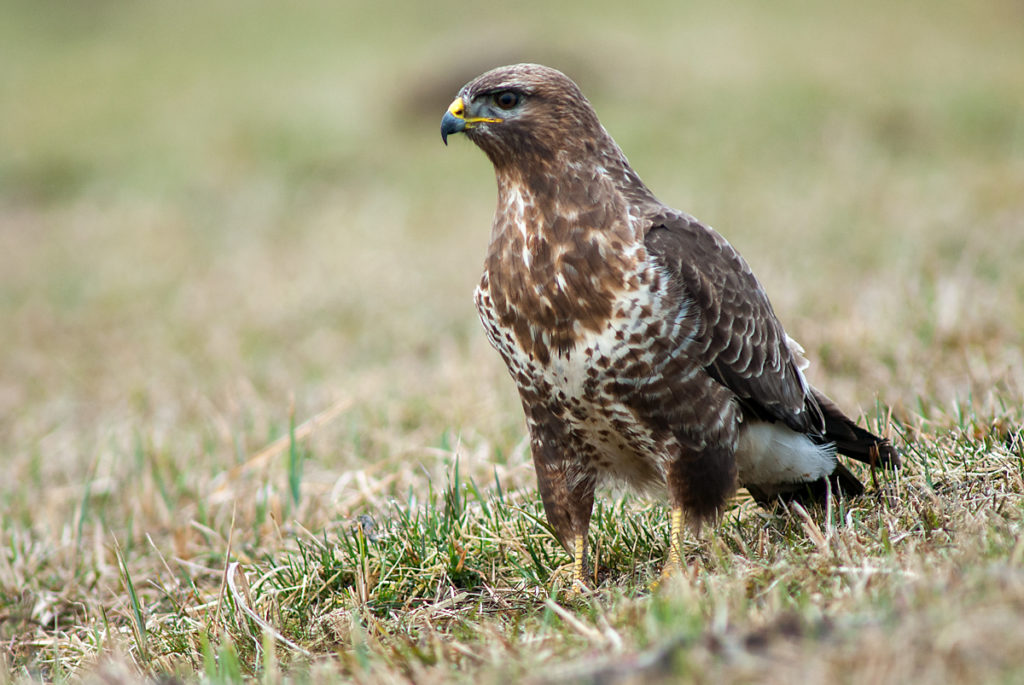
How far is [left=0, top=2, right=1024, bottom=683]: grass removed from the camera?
2299mm

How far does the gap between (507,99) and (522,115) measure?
3.2 inches

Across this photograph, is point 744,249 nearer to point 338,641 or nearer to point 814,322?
point 814,322

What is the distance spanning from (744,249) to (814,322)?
2427mm

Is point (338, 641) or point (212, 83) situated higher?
point (212, 83)

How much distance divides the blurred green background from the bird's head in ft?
5.49

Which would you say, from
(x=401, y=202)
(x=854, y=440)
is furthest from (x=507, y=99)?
(x=401, y=202)

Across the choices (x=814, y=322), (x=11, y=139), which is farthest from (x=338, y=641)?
(x=11, y=139)

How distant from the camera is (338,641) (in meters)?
2.76

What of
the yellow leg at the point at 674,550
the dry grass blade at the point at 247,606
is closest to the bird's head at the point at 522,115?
the yellow leg at the point at 674,550

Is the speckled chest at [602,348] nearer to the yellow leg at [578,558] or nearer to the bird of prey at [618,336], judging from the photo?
the bird of prey at [618,336]

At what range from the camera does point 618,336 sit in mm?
2729

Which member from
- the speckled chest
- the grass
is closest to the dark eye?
the speckled chest

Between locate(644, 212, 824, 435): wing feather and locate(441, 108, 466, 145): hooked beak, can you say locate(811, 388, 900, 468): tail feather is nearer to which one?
locate(644, 212, 824, 435): wing feather

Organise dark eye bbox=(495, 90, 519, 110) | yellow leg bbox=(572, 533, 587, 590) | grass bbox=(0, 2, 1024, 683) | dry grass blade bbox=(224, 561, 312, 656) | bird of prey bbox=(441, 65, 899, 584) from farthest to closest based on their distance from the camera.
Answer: dark eye bbox=(495, 90, 519, 110), yellow leg bbox=(572, 533, 587, 590), bird of prey bbox=(441, 65, 899, 584), dry grass blade bbox=(224, 561, 312, 656), grass bbox=(0, 2, 1024, 683)
